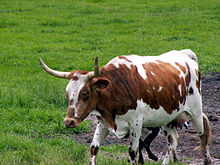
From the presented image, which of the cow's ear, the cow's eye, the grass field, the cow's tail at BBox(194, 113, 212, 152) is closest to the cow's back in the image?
the cow's ear

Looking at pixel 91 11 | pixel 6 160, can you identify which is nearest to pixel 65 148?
pixel 6 160

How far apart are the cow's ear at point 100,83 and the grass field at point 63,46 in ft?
3.60

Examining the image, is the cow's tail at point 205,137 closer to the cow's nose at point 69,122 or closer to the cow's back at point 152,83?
the cow's back at point 152,83

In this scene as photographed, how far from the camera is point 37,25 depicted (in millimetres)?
17828

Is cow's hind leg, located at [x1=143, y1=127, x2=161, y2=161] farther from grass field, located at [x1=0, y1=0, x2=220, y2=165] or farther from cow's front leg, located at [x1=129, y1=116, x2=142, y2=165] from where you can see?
cow's front leg, located at [x1=129, y1=116, x2=142, y2=165]

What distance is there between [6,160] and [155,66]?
8.00 ft

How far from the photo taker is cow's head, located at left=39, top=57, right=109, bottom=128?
5684mm

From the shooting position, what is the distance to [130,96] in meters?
6.04

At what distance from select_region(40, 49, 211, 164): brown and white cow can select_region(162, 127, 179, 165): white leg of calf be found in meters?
0.01

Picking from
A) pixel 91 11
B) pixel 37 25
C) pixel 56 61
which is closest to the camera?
→ pixel 56 61

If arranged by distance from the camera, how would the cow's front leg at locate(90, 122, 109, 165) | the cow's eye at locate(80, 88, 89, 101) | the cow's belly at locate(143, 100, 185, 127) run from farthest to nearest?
the cow's belly at locate(143, 100, 185, 127) < the cow's front leg at locate(90, 122, 109, 165) < the cow's eye at locate(80, 88, 89, 101)

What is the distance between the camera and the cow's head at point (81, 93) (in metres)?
5.68

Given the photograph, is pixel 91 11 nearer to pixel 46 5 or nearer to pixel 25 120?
pixel 46 5

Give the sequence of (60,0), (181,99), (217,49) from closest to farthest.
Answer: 1. (181,99)
2. (217,49)
3. (60,0)
